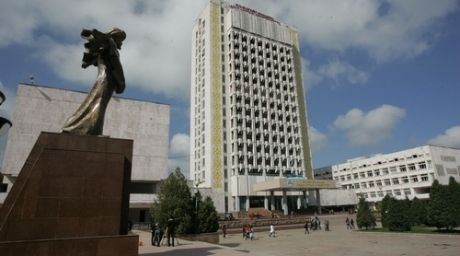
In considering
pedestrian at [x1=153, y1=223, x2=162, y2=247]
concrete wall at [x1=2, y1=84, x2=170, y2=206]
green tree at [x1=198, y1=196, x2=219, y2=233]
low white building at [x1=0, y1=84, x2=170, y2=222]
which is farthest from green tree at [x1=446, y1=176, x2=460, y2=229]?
concrete wall at [x1=2, y1=84, x2=170, y2=206]

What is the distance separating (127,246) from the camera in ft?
36.9

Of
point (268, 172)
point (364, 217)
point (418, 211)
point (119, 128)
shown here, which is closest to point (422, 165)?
point (268, 172)

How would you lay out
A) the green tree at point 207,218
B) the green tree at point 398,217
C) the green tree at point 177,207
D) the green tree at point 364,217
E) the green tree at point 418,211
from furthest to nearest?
the green tree at point 364,217, the green tree at point 418,211, the green tree at point 398,217, the green tree at point 207,218, the green tree at point 177,207

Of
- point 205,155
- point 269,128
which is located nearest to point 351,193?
point 269,128

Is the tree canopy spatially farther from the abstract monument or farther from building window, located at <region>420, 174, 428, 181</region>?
building window, located at <region>420, 174, 428, 181</region>

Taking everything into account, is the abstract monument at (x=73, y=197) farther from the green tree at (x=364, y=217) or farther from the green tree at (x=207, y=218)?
the green tree at (x=364, y=217)

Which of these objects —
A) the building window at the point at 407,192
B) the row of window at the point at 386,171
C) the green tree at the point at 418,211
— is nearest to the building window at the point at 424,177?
the row of window at the point at 386,171

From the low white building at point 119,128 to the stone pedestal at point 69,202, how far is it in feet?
129

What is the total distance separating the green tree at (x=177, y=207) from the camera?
23.3 m

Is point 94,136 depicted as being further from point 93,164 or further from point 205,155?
point 205,155

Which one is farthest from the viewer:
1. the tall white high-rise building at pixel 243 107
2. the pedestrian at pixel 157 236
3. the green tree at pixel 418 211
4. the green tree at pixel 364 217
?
the tall white high-rise building at pixel 243 107

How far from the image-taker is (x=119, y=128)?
2250 inches

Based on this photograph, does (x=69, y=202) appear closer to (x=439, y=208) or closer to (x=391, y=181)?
(x=439, y=208)

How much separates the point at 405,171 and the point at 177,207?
73837 mm
